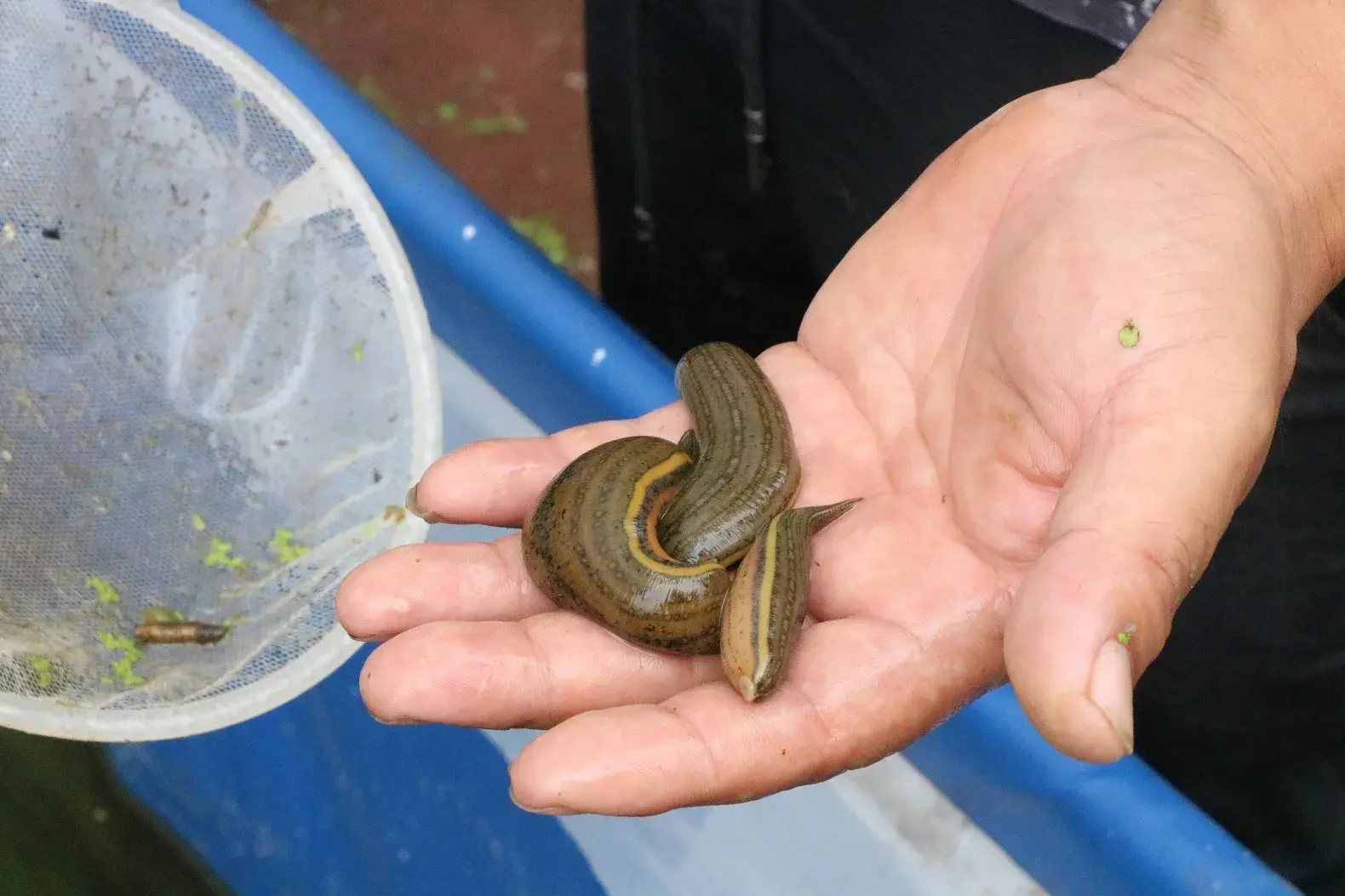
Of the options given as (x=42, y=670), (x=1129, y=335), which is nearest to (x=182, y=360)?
(x=42, y=670)

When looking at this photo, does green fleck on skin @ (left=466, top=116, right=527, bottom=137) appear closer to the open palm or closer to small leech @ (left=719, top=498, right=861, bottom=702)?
the open palm

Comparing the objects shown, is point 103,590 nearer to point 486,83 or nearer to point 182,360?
point 182,360

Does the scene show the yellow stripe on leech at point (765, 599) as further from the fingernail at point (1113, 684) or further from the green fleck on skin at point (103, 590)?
the green fleck on skin at point (103, 590)

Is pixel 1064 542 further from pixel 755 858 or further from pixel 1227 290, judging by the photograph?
pixel 755 858

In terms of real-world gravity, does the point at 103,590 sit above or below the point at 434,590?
below

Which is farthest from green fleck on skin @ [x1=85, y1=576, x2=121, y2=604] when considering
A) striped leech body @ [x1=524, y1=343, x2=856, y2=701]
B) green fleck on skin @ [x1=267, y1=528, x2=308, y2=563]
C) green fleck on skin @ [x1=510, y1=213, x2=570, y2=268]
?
green fleck on skin @ [x1=510, y1=213, x2=570, y2=268]
